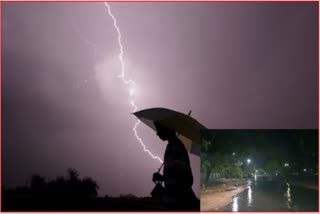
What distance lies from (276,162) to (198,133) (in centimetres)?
179

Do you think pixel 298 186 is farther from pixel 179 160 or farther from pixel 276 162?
pixel 179 160

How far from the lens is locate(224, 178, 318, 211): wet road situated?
674 cm

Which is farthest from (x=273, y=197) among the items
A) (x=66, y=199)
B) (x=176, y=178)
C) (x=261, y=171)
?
(x=66, y=199)

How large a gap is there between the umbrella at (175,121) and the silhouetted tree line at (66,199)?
136 cm

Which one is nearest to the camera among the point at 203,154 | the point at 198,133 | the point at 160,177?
the point at 160,177

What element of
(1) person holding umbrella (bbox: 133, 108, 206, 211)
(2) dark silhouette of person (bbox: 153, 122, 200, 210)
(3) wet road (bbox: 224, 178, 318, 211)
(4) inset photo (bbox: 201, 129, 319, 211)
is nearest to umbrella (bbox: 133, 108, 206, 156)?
(1) person holding umbrella (bbox: 133, 108, 206, 211)

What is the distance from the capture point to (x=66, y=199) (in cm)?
697

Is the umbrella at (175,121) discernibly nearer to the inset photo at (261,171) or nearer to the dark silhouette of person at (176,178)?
the dark silhouette of person at (176,178)

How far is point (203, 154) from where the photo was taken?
21.6 feet

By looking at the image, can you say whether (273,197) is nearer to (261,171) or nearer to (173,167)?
(261,171)

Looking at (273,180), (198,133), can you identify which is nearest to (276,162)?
(273,180)

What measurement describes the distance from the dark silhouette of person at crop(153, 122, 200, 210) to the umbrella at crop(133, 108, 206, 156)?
227mm

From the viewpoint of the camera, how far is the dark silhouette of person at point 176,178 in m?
5.07

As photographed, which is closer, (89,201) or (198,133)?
(198,133)
